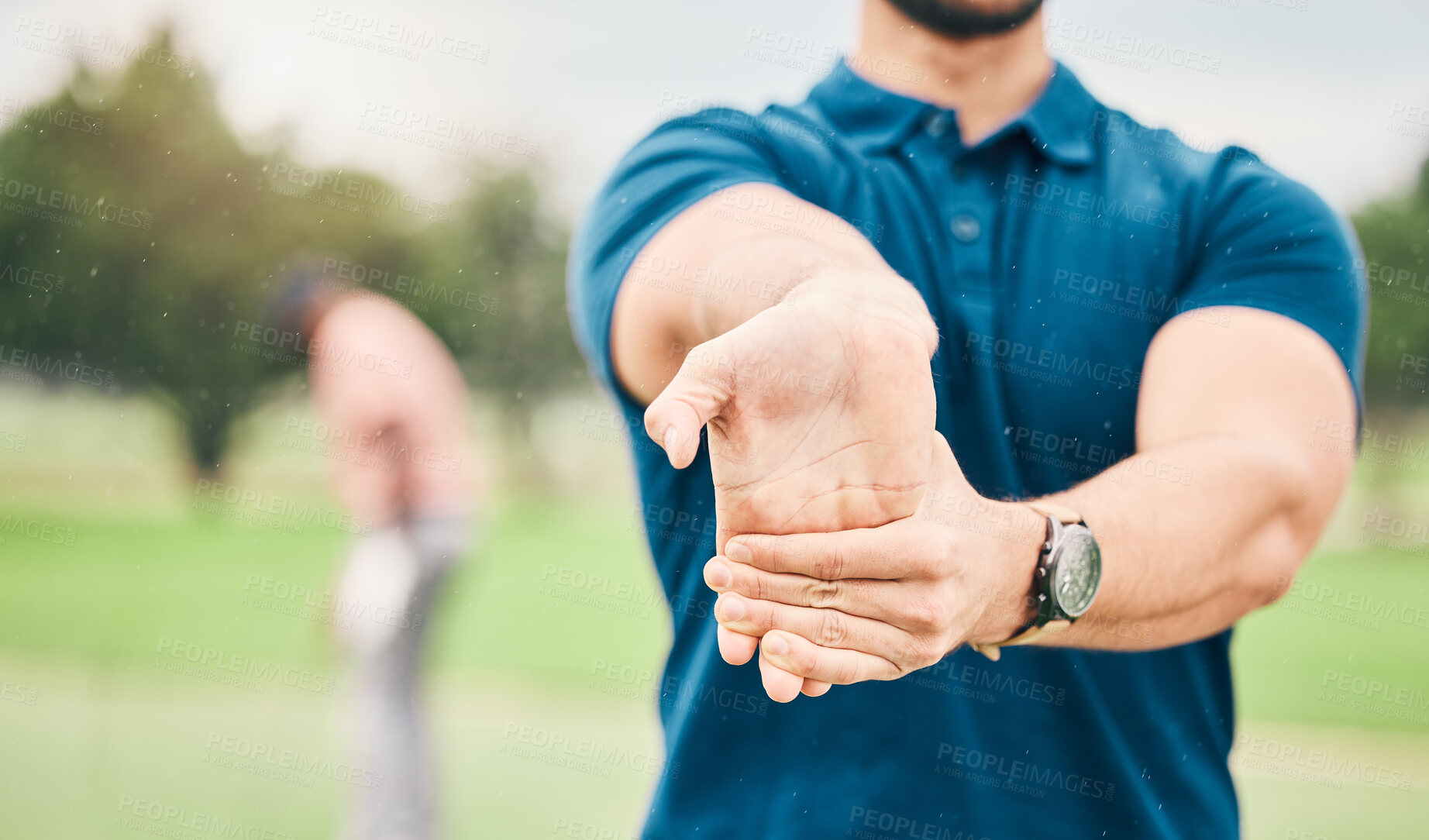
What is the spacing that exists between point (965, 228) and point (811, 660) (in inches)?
35.6

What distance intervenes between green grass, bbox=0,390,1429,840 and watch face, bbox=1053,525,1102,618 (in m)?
0.70

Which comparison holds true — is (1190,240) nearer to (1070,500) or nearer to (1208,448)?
(1208,448)

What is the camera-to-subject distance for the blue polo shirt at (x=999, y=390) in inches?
60.2

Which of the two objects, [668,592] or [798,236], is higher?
[798,236]

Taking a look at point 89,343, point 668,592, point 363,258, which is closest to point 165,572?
point 89,343

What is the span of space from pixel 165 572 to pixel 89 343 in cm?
753

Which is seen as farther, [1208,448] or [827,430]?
[1208,448]

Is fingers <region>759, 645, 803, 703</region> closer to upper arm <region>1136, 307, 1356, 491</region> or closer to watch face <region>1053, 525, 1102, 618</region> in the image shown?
watch face <region>1053, 525, 1102, 618</region>

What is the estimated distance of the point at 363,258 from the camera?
27891mm

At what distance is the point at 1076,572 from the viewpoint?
4.40 feet

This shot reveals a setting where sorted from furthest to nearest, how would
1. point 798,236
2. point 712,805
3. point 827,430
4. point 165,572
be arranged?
1. point 165,572
2. point 712,805
3. point 798,236
4. point 827,430

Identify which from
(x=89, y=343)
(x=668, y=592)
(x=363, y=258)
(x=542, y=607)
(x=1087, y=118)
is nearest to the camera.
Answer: (x=668, y=592)

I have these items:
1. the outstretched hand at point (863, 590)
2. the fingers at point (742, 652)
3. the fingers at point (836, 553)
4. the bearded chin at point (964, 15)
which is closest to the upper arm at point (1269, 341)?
the bearded chin at point (964, 15)

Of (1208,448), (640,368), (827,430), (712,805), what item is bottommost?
(712,805)
